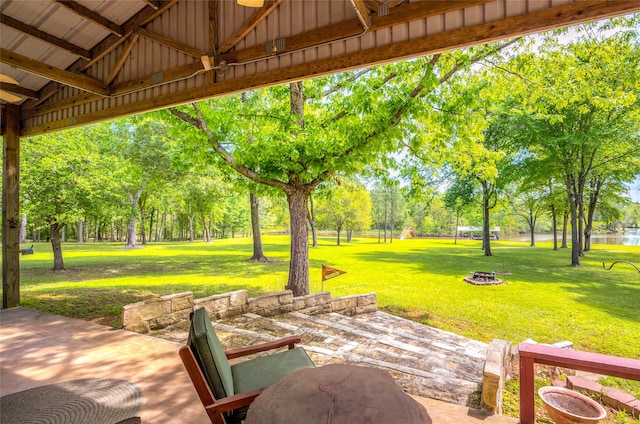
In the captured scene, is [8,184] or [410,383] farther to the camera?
[8,184]

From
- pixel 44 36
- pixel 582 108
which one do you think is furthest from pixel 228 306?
pixel 582 108

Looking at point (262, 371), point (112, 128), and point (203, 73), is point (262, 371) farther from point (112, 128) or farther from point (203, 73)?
point (112, 128)

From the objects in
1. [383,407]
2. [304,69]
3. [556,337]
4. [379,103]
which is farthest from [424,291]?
[383,407]

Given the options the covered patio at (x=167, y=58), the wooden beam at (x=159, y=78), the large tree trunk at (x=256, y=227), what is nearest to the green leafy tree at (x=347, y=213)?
the large tree trunk at (x=256, y=227)

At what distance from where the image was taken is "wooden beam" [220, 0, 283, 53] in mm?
3381

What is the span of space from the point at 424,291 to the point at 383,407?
8723mm

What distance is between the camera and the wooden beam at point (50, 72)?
368 centimetres

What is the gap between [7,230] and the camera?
5.50 meters

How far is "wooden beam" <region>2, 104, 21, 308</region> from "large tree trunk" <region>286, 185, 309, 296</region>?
4930 mm

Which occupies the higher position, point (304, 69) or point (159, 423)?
point (304, 69)

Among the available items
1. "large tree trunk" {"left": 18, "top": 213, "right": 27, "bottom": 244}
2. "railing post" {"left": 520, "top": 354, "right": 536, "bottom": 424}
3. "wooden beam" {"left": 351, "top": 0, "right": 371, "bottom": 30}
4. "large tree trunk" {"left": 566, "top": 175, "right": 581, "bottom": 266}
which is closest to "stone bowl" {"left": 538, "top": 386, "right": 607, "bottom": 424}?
"railing post" {"left": 520, "top": 354, "right": 536, "bottom": 424}

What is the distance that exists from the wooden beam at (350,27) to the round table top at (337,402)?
2.74 m

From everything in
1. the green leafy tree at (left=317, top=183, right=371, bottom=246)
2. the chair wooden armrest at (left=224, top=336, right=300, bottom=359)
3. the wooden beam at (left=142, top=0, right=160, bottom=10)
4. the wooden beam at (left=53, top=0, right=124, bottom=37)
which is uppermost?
the wooden beam at (left=142, top=0, right=160, bottom=10)

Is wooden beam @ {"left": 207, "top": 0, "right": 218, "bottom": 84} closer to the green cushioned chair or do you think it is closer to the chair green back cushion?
the green cushioned chair
